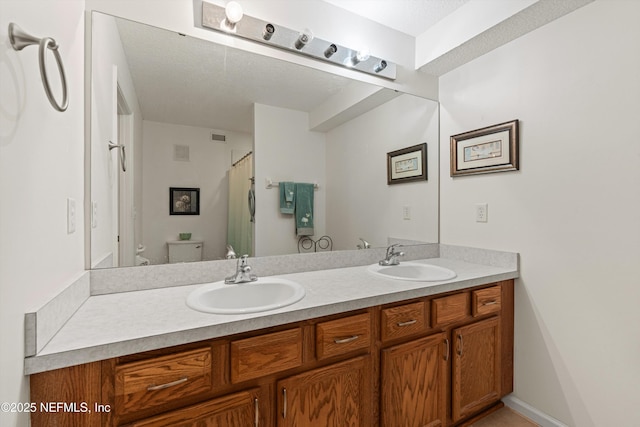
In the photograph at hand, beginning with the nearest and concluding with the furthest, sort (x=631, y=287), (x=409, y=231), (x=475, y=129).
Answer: (x=631, y=287)
(x=475, y=129)
(x=409, y=231)

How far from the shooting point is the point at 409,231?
2.17 m

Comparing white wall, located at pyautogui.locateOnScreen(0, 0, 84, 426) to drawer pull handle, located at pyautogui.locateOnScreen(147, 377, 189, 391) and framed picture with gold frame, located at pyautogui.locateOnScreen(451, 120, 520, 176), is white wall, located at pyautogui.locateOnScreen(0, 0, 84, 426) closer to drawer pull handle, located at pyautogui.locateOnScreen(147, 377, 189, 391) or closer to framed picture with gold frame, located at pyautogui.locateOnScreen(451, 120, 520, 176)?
drawer pull handle, located at pyautogui.locateOnScreen(147, 377, 189, 391)

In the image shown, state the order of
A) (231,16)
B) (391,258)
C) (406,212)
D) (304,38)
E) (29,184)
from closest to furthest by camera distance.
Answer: (29,184), (231,16), (304,38), (391,258), (406,212)

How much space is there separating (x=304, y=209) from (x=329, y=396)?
3.37 ft

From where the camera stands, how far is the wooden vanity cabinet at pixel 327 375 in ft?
2.69

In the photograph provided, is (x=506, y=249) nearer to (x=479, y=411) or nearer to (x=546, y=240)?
(x=546, y=240)

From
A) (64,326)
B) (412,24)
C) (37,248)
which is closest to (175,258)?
(64,326)

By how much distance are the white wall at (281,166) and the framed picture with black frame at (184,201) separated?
33cm

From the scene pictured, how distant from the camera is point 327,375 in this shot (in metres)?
1.13

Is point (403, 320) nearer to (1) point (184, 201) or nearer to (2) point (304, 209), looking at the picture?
(2) point (304, 209)

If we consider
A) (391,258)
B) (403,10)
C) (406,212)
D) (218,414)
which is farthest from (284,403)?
(403,10)

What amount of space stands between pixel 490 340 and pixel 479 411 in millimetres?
405

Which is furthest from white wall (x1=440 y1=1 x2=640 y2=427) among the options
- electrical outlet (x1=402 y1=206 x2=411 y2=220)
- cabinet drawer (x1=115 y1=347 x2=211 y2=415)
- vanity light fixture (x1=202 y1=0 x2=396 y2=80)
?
cabinet drawer (x1=115 y1=347 x2=211 y2=415)

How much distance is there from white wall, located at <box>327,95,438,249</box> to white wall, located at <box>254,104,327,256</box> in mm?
87
